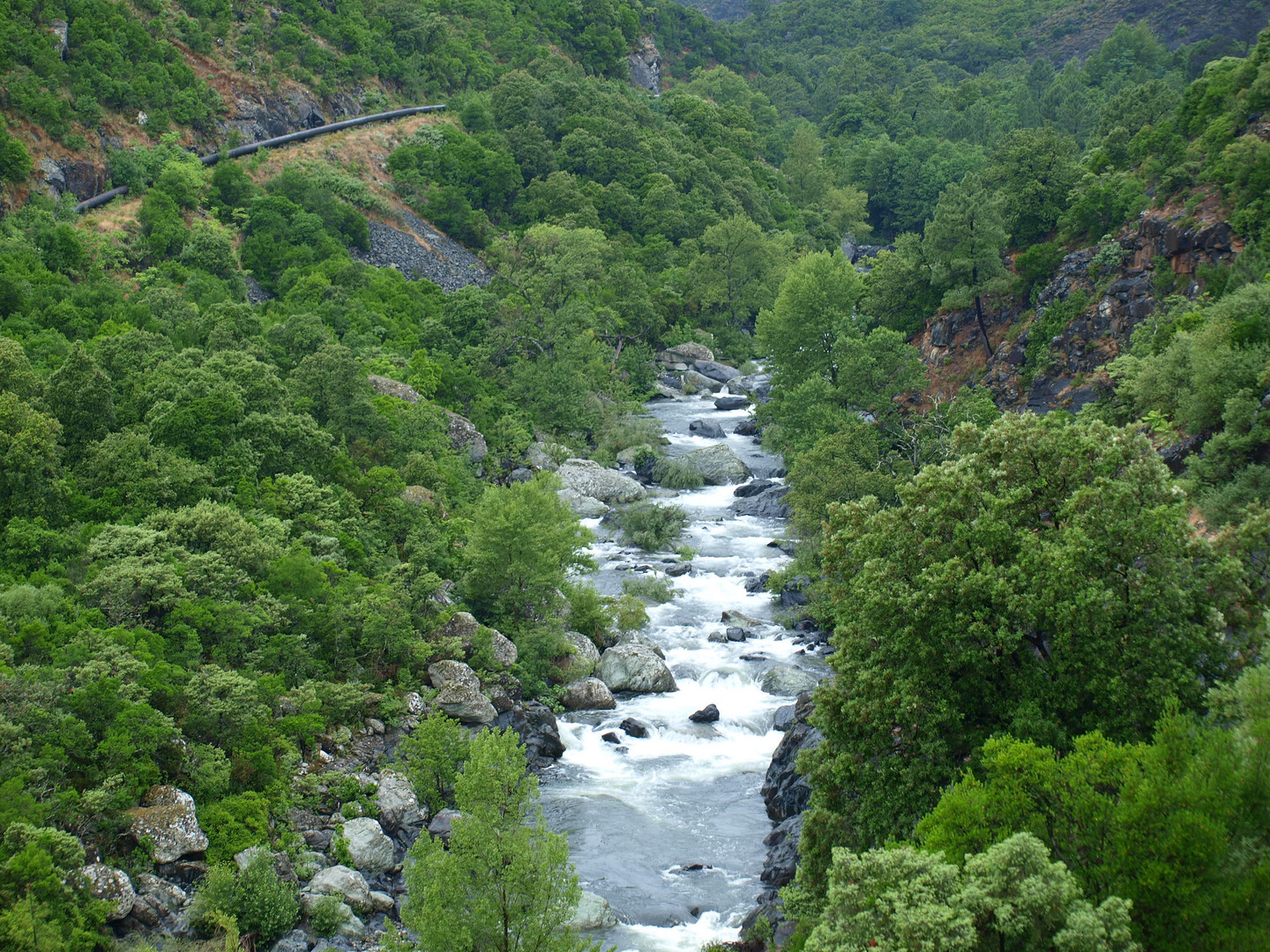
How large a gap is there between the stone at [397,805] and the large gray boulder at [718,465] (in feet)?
112

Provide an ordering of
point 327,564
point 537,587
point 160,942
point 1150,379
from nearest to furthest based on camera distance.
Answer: point 160,942
point 327,564
point 537,587
point 1150,379

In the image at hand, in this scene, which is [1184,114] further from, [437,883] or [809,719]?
[437,883]

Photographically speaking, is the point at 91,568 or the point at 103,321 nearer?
the point at 91,568

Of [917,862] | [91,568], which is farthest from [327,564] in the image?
[917,862]

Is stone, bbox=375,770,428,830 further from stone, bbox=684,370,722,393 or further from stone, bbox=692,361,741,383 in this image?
stone, bbox=692,361,741,383

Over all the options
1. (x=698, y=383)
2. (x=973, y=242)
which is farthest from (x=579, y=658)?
(x=698, y=383)

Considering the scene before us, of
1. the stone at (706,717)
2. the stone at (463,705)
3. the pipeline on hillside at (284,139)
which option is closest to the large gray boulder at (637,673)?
the stone at (706,717)

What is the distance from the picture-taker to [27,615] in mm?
26031

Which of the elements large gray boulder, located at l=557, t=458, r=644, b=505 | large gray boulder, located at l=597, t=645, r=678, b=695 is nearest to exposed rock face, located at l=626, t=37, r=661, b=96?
large gray boulder, located at l=557, t=458, r=644, b=505

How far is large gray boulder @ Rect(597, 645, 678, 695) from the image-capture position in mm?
35656

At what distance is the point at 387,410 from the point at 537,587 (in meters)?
14.8

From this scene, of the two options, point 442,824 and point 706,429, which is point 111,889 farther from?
point 706,429

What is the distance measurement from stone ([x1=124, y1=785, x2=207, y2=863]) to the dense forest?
22 cm

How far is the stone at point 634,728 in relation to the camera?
108 feet
